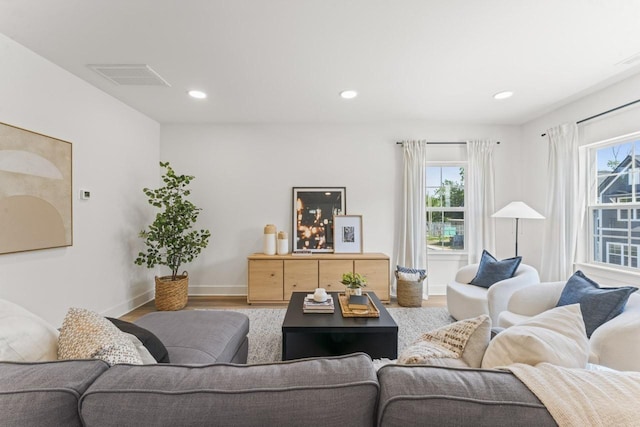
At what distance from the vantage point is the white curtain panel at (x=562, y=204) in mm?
3074

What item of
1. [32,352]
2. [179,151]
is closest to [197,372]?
[32,352]

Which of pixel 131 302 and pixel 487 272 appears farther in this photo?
pixel 131 302

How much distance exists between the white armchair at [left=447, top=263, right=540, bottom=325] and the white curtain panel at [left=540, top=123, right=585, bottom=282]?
622 millimetres

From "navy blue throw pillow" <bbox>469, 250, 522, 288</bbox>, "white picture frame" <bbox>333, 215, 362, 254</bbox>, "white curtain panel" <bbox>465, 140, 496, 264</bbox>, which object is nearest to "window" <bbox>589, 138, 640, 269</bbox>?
"navy blue throw pillow" <bbox>469, 250, 522, 288</bbox>

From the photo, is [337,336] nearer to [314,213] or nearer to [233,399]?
[233,399]

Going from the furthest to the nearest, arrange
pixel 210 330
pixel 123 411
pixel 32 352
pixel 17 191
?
pixel 17 191 < pixel 210 330 < pixel 32 352 < pixel 123 411

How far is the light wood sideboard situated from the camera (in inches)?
143

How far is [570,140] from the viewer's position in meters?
3.13

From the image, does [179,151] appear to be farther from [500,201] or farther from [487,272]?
[500,201]

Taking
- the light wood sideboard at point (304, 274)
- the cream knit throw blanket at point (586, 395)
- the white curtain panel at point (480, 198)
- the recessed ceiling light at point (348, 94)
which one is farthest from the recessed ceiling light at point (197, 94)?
the white curtain panel at point (480, 198)

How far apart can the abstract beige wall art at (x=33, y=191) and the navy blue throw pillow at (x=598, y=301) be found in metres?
4.07

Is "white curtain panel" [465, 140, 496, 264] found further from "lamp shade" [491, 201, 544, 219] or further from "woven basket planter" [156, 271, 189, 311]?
"woven basket planter" [156, 271, 189, 311]

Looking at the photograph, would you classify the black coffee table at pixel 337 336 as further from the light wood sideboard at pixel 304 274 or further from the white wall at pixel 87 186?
the white wall at pixel 87 186

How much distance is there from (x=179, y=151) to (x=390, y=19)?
132 inches
